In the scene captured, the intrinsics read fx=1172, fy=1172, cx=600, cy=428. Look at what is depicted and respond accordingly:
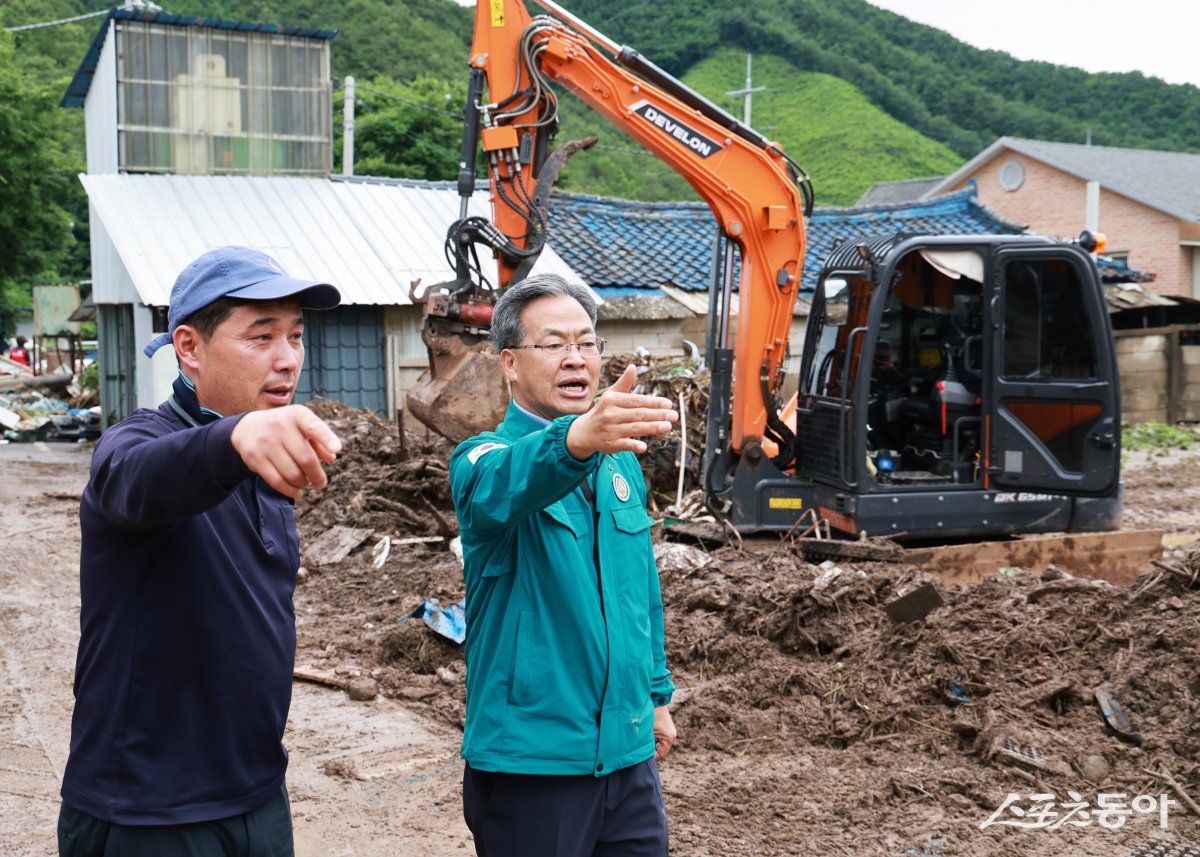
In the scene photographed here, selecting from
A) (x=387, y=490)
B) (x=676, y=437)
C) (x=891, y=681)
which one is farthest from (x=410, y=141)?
(x=891, y=681)

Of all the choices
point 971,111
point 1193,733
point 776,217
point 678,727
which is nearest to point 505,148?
point 776,217

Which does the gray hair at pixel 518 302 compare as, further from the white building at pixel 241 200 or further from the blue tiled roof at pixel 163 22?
the blue tiled roof at pixel 163 22

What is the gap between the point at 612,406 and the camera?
2.12 metres

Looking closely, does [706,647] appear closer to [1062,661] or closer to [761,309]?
[1062,661]

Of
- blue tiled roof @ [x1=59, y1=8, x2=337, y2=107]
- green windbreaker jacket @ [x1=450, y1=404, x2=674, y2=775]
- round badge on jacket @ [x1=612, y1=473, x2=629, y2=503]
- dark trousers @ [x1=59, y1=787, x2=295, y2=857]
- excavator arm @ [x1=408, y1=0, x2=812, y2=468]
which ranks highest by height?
blue tiled roof @ [x1=59, y1=8, x2=337, y2=107]

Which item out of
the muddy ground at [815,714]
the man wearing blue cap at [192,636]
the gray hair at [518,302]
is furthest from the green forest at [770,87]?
the man wearing blue cap at [192,636]

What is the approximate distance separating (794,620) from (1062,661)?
1420 mm

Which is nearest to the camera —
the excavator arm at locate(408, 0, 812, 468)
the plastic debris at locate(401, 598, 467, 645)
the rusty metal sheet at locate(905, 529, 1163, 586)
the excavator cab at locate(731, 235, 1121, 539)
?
the plastic debris at locate(401, 598, 467, 645)

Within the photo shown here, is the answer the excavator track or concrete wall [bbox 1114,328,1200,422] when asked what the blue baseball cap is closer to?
the excavator track

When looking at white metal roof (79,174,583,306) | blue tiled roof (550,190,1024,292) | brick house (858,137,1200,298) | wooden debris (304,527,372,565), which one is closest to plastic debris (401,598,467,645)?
wooden debris (304,527,372,565)

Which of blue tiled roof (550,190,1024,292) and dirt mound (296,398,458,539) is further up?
blue tiled roof (550,190,1024,292)

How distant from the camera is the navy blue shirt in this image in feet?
6.68

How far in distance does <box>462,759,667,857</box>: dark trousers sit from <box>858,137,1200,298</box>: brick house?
2640 centimetres

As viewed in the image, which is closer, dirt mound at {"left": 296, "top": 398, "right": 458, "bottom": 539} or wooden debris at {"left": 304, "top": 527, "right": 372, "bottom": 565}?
wooden debris at {"left": 304, "top": 527, "right": 372, "bottom": 565}
